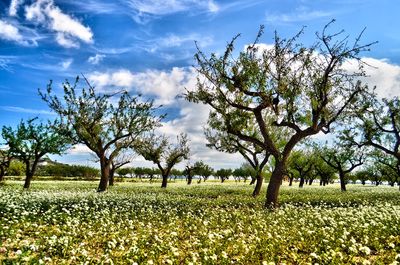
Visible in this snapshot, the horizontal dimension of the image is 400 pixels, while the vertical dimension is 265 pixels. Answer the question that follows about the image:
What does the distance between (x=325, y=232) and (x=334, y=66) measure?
1522 centimetres

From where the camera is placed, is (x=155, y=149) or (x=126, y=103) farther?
(x=155, y=149)

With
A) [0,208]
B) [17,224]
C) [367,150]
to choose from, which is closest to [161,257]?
[17,224]

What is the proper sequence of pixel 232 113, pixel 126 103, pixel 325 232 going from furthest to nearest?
pixel 126 103 < pixel 232 113 < pixel 325 232

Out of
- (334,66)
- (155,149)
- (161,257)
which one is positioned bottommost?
(161,257)

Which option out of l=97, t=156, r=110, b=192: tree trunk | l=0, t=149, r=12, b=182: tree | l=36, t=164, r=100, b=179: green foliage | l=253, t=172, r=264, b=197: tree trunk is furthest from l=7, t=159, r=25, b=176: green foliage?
l=253, t=172, r=264, b=197: tree trunk

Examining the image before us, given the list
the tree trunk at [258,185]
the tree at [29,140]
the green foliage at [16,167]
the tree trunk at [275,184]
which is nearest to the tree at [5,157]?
the tree at [29,140]

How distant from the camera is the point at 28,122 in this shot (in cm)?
4200

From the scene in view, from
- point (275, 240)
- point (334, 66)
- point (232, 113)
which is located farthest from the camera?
point (232, 113)

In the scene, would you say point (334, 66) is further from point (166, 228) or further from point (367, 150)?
point (367, 150)

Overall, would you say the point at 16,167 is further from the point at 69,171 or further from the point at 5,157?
the point at 5,157

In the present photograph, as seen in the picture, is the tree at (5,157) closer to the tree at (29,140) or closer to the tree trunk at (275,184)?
the tree at (29,140)

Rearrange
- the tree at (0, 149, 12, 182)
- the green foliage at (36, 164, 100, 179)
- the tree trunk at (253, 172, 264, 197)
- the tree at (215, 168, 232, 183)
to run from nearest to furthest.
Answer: the tree trunk at (253, 172, 264, 197), the tree at (0, 149, 12, 182), the green foliage at (36, 164, 100, 179), the tree at (215, 168, 232, 183)

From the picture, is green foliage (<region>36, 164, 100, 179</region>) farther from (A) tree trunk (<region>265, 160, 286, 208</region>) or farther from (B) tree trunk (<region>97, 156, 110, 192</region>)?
(A) tree trunk (<region>265, 160, 286, 208</region>)

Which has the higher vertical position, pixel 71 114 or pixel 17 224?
pixel 71 114
